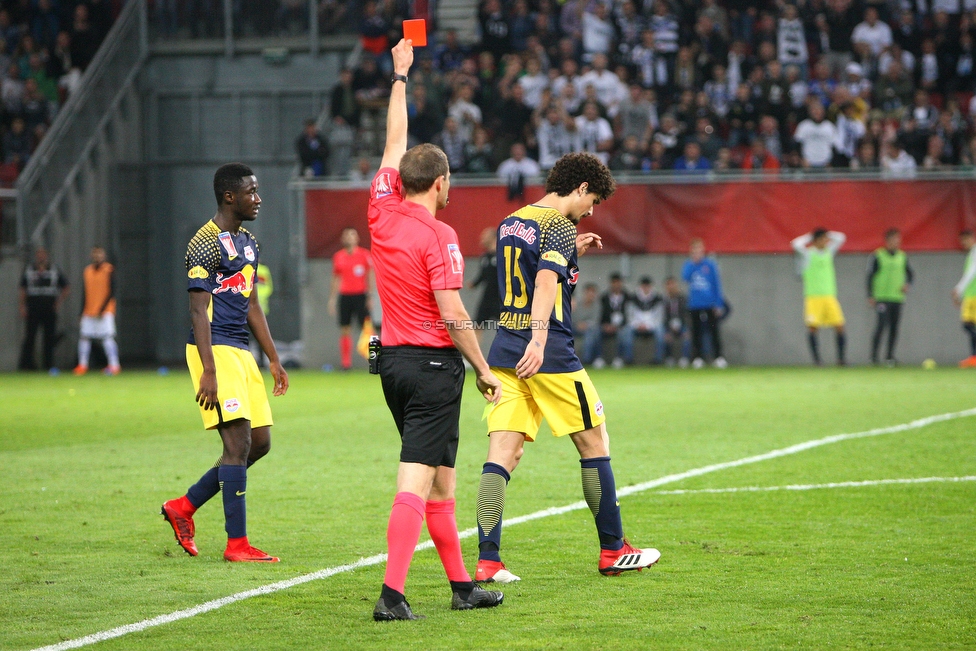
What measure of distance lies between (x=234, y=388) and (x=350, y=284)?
15.5 meters

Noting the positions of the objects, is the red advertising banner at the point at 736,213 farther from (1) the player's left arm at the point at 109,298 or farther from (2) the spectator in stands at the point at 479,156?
(1) the player's left arm at the point at 109,298

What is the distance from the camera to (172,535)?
25.5 feet

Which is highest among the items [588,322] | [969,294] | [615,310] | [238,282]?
[238,282]

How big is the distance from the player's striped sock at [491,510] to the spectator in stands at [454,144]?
17.8m

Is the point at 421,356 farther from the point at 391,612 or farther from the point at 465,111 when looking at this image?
the point at 465,111

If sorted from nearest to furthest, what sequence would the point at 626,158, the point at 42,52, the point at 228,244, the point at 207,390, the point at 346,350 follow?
1. the point at 207,390
2. the point at 228,244
3. the point at 346,350
4. the point at 626,158
5. the point at 42,52

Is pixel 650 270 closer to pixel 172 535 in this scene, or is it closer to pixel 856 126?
pixel 856 126

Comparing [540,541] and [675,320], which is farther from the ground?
[540,541]

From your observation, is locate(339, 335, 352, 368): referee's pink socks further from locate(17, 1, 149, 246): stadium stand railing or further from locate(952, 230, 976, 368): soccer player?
locate(952, 230, 976, 368): soccer player

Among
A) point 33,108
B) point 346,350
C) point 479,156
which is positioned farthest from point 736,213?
point 33,108

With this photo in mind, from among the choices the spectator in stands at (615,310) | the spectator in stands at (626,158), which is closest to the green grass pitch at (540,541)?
the spectator in stands at (615,310)

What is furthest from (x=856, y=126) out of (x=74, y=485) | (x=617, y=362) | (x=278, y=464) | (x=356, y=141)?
(x=74, y=485)

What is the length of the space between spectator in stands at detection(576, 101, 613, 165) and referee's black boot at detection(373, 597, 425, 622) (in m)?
18.7

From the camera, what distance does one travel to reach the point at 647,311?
23281 mm
